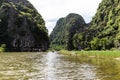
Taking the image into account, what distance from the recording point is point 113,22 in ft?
520

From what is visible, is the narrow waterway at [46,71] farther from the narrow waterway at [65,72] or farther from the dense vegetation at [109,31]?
the dense vegetation at [109,31]

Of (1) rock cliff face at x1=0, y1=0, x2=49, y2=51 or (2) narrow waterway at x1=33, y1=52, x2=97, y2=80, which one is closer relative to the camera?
(2) narrow waterway at x1=33, y1=52, x2=97, y2=80

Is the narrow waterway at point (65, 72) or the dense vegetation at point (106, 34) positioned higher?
the dense vegetation at point (106, 34)

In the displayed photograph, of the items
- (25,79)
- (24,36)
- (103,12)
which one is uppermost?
(103,12)

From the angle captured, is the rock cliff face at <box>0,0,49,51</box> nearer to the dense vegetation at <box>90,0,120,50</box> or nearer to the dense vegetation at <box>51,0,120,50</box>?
the dense vegetation at <box>51,0,120,50</box>

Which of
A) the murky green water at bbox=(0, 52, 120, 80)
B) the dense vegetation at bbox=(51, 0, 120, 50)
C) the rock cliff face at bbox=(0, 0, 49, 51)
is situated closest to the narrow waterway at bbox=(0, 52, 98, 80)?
the murky green water at bbox=(0, 52, 120, 80)

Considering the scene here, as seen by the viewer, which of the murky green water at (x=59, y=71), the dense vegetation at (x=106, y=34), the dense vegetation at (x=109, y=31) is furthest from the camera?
the dense vegetation at (x=106, y=34)

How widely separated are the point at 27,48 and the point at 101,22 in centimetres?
4975

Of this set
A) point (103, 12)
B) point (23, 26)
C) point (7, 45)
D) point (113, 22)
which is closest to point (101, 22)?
point (103, 12)

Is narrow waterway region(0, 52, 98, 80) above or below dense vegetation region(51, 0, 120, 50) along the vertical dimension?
below

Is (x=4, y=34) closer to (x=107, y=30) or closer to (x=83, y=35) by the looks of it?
(x=83, y=35)

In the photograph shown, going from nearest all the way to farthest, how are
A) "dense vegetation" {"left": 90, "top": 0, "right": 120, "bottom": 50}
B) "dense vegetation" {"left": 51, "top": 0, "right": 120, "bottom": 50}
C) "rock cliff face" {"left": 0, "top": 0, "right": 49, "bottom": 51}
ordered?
"dense vegetation" {"left": 90, "top": 0, "right": 120, "bottom": 50} < "dense vegetation" {"left": 51, "top": 0, "right": 120, "bottom": 50} < "rock cliff face" {"left": 0, "top": 0, "right": 49, "bottom": 51}

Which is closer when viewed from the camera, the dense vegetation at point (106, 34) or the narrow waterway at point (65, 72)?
the narrow waterway at point (65, 72)

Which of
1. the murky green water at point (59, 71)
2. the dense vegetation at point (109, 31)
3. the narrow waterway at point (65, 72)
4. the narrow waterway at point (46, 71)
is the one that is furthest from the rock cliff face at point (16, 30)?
the narrow waterway at point (65, 72)
